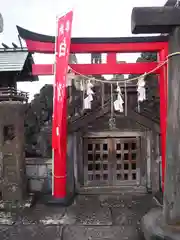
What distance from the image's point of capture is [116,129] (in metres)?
10.2

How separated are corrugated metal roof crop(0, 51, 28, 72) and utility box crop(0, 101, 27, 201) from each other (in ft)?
23.9

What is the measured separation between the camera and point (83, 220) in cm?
799

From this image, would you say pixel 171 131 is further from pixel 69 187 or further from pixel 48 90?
pixel 48 90

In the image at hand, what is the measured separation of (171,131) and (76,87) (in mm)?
7907

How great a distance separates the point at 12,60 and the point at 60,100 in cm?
1094

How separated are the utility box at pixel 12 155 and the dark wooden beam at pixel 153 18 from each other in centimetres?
566

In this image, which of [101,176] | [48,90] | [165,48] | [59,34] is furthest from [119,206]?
[48,90]

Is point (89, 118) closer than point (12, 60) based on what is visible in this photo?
Yes

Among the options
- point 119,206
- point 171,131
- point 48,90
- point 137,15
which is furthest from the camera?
point 48,90

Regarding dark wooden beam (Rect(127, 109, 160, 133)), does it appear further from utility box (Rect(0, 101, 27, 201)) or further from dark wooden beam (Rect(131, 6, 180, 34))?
dark wooden beam (Rect(131, 6, 180, 34))

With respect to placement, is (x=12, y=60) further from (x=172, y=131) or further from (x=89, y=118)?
(x=172, y=131)

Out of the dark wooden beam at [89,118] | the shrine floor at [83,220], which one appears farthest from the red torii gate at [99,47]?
the shrine floor at [83,220]

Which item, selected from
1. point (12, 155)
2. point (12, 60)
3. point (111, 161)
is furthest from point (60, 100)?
point (12, 60)

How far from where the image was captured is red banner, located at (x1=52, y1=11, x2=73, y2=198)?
7.23 meters
